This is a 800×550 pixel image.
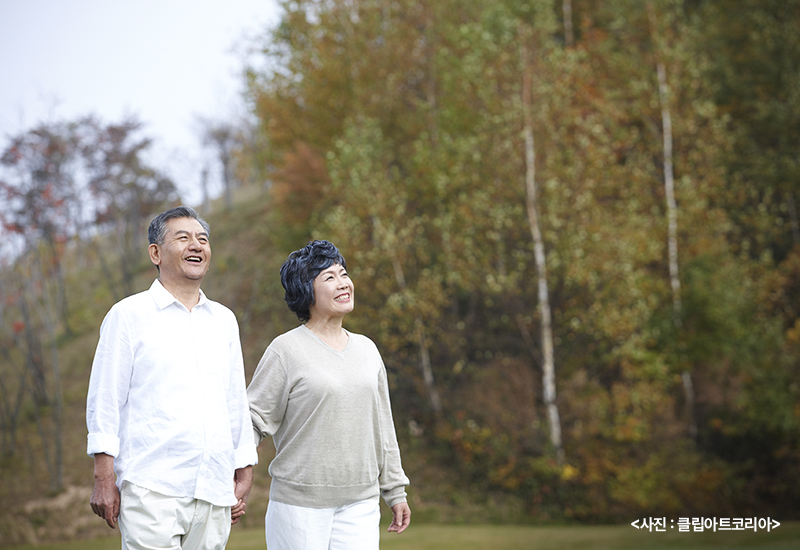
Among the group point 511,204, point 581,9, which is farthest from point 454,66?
point 581,9

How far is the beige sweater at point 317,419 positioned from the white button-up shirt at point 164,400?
286 mm

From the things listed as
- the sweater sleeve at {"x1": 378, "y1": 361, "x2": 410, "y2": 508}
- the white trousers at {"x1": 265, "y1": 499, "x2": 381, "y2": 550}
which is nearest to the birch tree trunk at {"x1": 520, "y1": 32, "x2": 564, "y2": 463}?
the sweater sleeve at {"x1": 378, "y1": 361, "x2": 410, "y2": 508}

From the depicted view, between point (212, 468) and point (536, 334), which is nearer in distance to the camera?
point (212, 468)

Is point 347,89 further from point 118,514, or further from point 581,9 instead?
point 118,514

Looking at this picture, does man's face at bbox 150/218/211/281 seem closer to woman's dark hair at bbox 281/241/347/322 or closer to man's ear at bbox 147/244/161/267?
man's ear at bbox 147/244/161/267

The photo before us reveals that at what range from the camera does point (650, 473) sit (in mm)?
11469

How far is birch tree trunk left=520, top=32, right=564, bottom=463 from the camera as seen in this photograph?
38.8ft

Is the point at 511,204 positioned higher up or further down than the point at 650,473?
higher up

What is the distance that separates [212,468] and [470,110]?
11345 millimetres

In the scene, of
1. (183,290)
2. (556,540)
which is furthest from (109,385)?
(556,540)

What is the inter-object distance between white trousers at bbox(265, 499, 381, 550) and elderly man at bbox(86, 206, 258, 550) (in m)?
0.23

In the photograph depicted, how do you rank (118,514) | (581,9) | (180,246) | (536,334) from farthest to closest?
(581,9) < (536,334) < (180,246) < (118,514)

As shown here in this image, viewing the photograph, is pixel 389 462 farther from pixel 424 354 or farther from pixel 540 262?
pixel 424 354

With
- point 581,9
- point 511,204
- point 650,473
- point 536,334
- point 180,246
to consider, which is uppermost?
point 581,9
